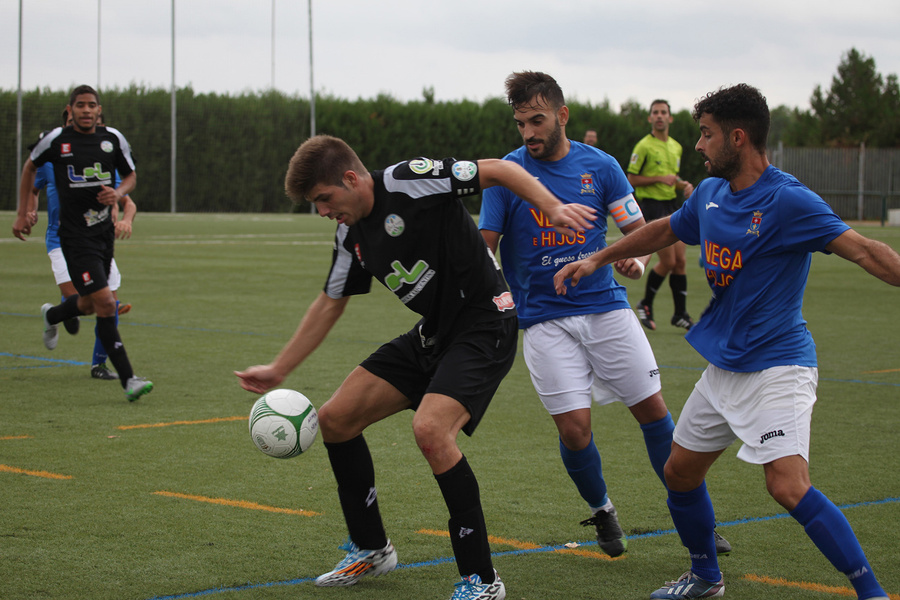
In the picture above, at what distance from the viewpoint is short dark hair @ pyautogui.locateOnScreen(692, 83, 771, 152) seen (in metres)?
3.76

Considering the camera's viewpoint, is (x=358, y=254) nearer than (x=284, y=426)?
Yes

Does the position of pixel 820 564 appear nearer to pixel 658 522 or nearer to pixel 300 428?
pixel 658 522

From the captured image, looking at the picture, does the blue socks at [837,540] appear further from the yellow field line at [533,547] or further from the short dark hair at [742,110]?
the short dark hair at [742,110]

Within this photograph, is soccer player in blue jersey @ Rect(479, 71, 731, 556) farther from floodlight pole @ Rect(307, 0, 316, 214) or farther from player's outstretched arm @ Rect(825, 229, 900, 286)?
floodlight pole @ Rect(307, 0, 316, 214)

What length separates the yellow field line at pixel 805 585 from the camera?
4.04 m

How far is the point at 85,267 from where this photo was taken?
8383mm

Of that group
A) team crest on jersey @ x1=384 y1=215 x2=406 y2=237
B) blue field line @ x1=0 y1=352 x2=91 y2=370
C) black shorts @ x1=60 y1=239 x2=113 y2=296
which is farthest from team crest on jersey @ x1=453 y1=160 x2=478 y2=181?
blue field line @ x1=0 y1=352 x2=91 y2=370

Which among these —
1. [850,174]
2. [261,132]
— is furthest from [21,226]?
[850,174]

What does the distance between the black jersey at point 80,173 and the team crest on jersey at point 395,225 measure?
5.21 metres

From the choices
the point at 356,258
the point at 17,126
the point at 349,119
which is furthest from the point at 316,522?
the point at 349,119

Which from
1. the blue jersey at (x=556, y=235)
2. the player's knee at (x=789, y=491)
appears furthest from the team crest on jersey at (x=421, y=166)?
the player's knee at (x=789, y=491)

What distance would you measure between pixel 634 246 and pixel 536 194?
553 mm

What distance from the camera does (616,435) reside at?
6.86 m

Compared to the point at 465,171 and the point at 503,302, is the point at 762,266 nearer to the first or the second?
the point at 503,302
